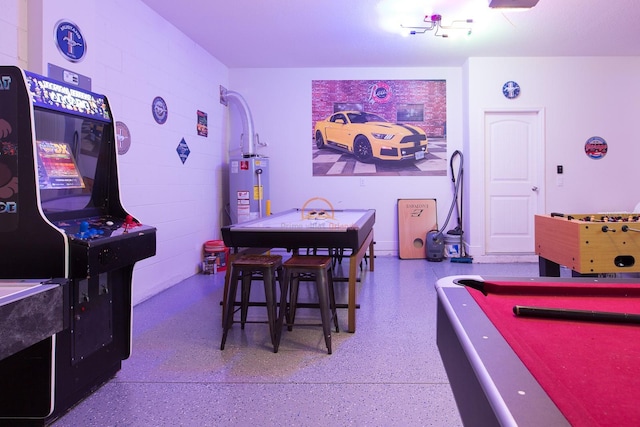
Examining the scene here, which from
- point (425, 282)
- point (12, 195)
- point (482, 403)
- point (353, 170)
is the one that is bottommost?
point (425, 282)

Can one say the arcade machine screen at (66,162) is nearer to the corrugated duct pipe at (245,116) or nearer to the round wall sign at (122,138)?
the round wall sign at (122,138)

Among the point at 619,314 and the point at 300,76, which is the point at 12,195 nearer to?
the point at 619,314

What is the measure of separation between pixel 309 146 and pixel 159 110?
2.65 m

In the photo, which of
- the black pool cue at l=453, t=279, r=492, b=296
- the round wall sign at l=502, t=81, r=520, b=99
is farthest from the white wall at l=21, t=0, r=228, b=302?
the round wall sign at l=502, t=81, r=520, b=99

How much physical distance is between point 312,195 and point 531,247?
331 centimetres

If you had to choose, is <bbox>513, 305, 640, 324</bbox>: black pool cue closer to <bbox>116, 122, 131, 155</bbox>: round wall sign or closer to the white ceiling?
<bbox>116, 122, 131, 155</bbox>: round wall sign

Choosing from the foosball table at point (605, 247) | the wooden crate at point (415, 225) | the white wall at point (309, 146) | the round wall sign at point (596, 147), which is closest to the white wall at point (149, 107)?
the white wall at point (309, 146)

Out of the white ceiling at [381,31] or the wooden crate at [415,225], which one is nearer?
the white ceiling at [381,31]

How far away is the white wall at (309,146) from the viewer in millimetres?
6578

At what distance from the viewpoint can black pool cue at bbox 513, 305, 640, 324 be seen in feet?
3.88

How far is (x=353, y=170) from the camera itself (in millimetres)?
6641

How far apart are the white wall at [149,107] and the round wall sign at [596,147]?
17.5ft

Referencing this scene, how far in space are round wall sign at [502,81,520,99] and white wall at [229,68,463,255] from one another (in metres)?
0.68

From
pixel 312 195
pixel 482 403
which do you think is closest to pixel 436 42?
pixel 312 195
